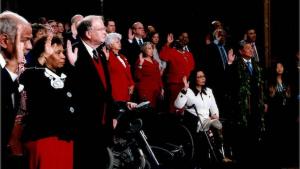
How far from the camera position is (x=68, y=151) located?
18.0 ft

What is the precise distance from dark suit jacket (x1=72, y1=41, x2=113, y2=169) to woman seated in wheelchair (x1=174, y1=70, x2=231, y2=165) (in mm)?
3911

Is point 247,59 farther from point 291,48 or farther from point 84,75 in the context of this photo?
point 84,75

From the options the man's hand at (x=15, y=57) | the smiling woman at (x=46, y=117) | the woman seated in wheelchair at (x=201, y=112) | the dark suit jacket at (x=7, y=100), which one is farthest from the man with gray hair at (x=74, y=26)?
the dark suit jacket at (x=7, y=100)

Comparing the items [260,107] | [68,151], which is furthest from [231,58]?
[68,151]

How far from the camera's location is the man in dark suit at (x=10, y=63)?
152 inches

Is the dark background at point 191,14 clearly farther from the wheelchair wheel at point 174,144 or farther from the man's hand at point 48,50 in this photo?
the man's hand at point 48,50

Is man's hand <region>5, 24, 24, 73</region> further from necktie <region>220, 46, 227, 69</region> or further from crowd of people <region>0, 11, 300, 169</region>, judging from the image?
necktie <region>220, 46, 227, 69</region>

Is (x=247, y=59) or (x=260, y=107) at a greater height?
(x=247, y=59)

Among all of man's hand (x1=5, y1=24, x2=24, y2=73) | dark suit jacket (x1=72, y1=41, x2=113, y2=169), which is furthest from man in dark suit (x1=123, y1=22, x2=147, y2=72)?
man's hand (x1=5, y1=24, x2=24, y2=73)

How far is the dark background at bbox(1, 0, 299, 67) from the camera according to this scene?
51.1ft

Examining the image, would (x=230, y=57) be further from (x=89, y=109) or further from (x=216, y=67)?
(x=89, y=109)

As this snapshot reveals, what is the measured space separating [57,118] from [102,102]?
87 cm

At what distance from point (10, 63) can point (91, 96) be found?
2104 millimetres

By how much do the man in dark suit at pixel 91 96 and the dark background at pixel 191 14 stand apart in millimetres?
9080
